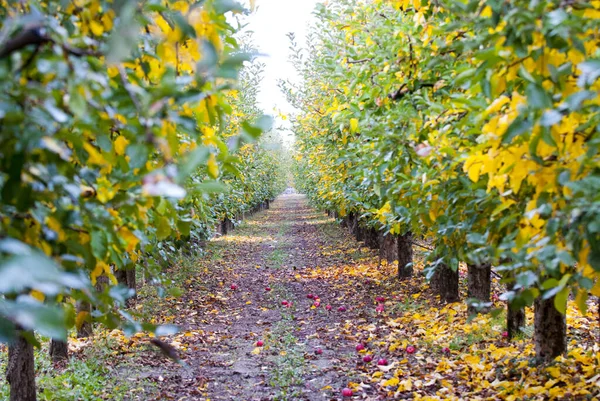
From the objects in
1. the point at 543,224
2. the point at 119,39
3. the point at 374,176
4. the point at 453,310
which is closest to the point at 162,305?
the point at 453,310

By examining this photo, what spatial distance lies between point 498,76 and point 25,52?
5.20ft

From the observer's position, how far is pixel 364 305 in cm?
867

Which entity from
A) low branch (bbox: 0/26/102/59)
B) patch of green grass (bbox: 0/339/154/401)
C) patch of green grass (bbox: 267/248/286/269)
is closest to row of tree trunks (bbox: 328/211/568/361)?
low branch (bbox: 0/26/102/59)

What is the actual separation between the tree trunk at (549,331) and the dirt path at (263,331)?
77.5 inches

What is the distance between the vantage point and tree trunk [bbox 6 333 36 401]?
4262 millimetres

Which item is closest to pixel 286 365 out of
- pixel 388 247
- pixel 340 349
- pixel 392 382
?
pixel 340 349

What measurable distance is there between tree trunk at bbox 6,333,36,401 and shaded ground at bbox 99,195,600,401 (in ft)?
→ 3.36

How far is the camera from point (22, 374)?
430 cm

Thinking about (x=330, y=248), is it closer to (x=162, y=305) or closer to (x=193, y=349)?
(x=162, y=305)

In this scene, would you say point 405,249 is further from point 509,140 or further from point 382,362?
point 509,140

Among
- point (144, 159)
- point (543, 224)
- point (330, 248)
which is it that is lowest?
point (330, 248)

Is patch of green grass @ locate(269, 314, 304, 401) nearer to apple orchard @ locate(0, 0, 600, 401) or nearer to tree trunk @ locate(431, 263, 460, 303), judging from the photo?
apple orchard @ locate(0, 0, 600, 401)

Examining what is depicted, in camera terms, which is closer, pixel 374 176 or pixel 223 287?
pixel 374 176

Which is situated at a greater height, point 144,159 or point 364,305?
point 144,159
